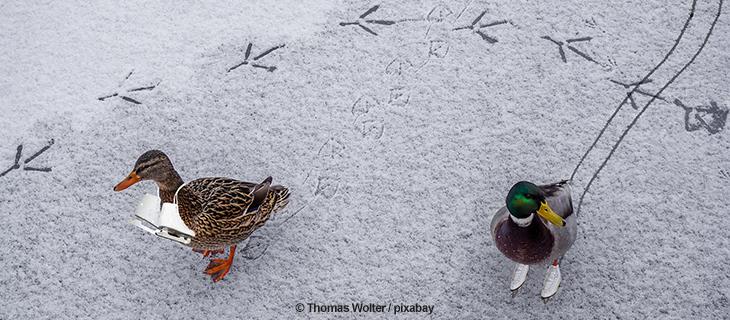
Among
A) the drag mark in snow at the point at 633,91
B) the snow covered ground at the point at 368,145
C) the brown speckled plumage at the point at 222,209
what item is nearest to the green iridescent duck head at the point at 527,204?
the snow covered ground at the point at 368,145

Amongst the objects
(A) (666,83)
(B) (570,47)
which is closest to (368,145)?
(B) (570,47)

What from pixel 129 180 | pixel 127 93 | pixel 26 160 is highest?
pixel 129 180

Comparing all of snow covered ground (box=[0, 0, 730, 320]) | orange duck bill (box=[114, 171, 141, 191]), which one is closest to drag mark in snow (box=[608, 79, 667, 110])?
snow covered ground (box=[0, 0, 730, 320])

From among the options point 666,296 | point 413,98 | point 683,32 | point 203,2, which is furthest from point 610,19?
point 203,2

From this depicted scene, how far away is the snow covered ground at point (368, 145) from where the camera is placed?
2.25 meters

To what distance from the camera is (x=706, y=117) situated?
8.53 ft

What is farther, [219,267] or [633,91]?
[633,91]

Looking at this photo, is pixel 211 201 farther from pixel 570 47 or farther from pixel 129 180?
pixel 570 47

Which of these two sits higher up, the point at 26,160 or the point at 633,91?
the point at 633,91

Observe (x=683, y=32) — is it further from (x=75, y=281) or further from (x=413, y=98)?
(x=75, y=281)

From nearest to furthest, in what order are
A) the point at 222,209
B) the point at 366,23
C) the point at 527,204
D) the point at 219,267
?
the point at 527,204 < the point at 222,209 < the point at 219,267 < the point at 366,23

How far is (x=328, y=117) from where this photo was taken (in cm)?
264

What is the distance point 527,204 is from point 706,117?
1.22 metres

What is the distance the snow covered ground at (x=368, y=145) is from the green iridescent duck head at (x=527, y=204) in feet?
1.35
